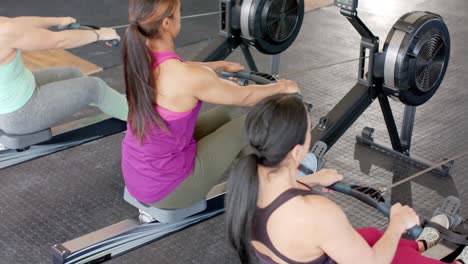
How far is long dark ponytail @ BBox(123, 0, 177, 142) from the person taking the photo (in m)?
2.27

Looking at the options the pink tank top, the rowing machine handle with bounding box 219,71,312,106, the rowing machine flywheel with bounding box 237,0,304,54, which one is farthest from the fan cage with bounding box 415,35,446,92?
the pink tank top

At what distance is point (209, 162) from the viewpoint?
262cm

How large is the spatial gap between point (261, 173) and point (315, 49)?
3.71m

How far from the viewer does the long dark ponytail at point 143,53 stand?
7.45 feet

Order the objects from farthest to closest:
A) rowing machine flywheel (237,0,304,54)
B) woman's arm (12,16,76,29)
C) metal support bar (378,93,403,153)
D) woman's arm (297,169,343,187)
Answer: rowing machine flywheel (237,0,304,54)
metal support bar (378,93,403,153)
woman's arm (12,16,76,29)
woman's arm (297,169,343,187)

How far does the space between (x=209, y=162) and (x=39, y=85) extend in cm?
108

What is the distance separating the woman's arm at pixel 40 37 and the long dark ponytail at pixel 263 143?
4.80 feet

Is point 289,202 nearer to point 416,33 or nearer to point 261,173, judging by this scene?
point 261,173

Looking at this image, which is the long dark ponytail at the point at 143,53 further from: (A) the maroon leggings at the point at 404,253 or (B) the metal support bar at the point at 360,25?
(B) the metal support bar at the point at 360,25

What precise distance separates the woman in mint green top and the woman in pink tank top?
25.3 inches

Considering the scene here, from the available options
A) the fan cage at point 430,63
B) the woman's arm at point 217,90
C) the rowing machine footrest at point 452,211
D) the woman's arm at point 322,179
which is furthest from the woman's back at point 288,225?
the fan cage at point 430,63

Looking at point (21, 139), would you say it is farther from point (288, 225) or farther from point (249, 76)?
point (288, 225)

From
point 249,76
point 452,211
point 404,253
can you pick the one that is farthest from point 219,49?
point 404,253

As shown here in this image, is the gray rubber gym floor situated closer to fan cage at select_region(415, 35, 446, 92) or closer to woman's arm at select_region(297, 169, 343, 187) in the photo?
fan cage at select_region(415, 35, 446, 92)
